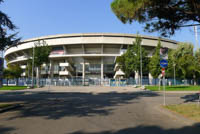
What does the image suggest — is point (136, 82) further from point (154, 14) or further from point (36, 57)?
point (154, 14)

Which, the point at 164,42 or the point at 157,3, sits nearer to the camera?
the point at 157,3

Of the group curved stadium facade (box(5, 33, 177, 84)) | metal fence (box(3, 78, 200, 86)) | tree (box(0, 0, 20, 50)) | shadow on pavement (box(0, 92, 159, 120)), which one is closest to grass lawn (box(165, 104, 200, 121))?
shadow on pavement (box(0, 92, 159, 120))

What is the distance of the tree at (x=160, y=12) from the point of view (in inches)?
275

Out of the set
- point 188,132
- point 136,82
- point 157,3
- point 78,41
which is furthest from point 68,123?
point 78,41

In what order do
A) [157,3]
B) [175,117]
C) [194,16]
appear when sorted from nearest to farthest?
[175,117]
[157,3]
[194,16]

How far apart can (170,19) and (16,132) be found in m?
8.44

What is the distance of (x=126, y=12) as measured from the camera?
740cm

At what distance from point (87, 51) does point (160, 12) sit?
40.8 m

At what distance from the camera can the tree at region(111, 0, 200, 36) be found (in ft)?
22.9

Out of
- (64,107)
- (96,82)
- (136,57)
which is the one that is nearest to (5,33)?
(64,107)

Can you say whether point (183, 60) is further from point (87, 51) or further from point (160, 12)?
point (160, 12)

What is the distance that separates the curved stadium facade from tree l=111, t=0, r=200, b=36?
109 feet

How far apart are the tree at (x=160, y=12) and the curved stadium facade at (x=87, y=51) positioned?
33.3 m

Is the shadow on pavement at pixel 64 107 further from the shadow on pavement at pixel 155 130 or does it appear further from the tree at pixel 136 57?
the tree at pixel 136 57
